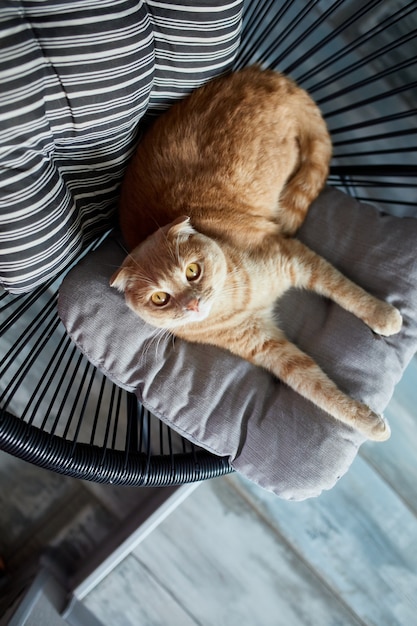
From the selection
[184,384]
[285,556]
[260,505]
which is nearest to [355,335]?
[184,384]

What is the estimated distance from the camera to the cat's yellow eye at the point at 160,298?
41.7 inches

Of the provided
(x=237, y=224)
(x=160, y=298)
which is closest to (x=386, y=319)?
(x=237, y=224)

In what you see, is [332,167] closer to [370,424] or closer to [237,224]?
[237,224]

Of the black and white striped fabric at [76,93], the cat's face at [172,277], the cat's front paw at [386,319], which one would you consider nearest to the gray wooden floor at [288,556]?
the cat's front paw at [386,319]

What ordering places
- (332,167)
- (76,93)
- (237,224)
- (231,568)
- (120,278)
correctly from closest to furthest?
(76,93) < (120,278) < (237,224) < (332,167) < (231,568)

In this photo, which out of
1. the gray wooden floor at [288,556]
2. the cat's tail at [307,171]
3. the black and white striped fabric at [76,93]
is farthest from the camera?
the gray wooden floor at [288,556]

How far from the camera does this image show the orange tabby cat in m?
1.08

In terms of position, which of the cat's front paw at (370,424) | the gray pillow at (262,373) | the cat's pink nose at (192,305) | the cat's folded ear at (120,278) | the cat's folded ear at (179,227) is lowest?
the cat's front paw at (370,424)

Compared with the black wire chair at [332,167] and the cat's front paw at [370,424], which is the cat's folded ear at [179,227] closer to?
the black wire chair at [332,167]

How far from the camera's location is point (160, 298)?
1.07 m

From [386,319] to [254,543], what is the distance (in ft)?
3.27

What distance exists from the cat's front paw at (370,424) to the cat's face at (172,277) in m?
0.42

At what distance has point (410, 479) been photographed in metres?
1.63

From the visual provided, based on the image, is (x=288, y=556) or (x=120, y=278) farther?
(x=288, y=556)
